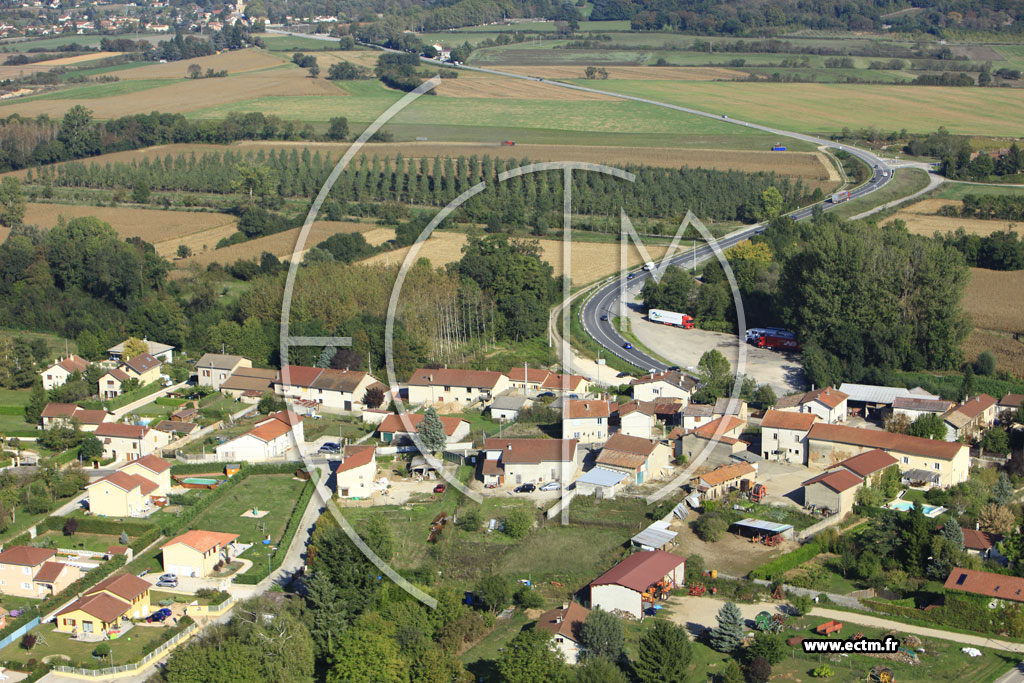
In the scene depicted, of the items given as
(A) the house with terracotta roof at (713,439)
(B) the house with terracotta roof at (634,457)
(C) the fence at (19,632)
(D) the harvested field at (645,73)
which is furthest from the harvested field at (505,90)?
(C) the fence at (19,632)

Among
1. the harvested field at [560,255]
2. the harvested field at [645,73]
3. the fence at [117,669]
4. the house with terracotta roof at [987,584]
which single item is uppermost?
the harvested field at [645,73]

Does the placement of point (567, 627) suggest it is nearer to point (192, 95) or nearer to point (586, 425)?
point (586, 425)

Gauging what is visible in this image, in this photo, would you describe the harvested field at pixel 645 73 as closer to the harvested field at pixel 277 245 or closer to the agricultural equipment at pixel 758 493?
the harvested field at pixel 277 245

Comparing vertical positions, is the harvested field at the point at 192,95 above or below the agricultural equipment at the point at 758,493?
above

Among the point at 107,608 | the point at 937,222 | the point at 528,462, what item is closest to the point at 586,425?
the point at 528,462

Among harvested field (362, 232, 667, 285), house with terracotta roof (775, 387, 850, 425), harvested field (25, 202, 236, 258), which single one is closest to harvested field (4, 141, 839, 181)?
harvested field (25, 202, 236, 258)
